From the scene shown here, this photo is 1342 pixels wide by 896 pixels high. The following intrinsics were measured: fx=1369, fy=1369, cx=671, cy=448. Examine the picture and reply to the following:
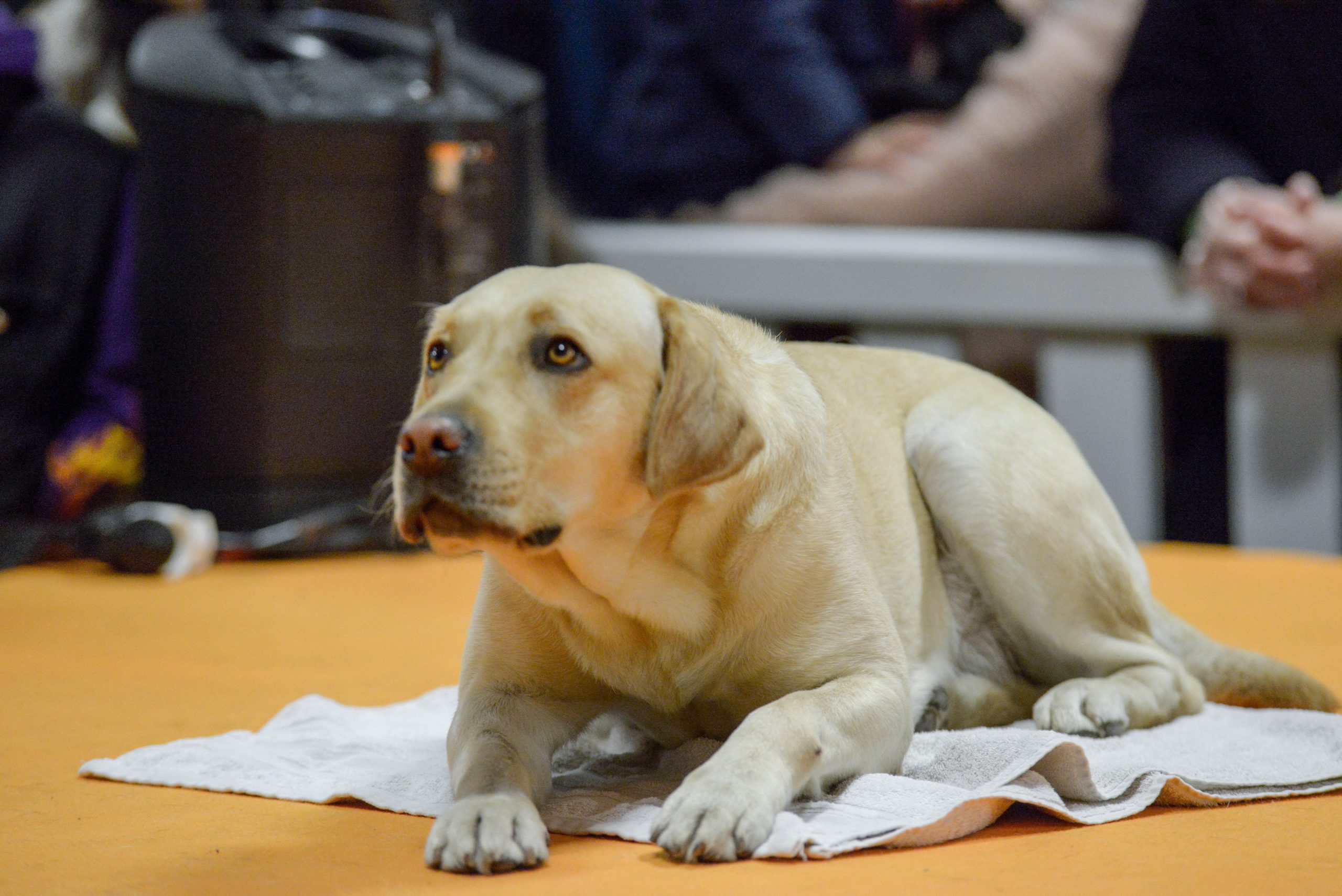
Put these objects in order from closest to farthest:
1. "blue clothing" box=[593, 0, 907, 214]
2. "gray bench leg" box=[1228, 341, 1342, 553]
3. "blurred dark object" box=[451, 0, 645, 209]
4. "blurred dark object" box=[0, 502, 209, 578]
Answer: "blurred dark object" box=[0, 502, 209, 578], "gray bench leg" box=[1228, 341, 1342, 553], "blue clothing" box=[593, 0, 907, 214], "blurred dark object" box=[451, 0, 645, 209]

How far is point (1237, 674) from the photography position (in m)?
2.20

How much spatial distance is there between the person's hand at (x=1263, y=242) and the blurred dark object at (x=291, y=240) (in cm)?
217

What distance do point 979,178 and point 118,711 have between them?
3.57 meters

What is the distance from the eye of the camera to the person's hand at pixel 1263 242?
4062 mm

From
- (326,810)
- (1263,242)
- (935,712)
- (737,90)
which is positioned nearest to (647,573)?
(326,810)

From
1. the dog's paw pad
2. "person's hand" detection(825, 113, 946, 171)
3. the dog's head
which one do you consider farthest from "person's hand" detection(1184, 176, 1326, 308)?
the dog's head

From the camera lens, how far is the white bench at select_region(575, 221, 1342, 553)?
431 centimetres

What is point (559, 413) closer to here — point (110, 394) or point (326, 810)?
point (326, 810)

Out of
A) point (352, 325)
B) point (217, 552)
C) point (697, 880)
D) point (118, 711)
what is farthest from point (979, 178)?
point (697, 880)

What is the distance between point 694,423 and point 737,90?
369 centimetres

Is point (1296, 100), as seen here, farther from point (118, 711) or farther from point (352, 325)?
point (118, 711)

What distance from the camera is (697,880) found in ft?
4.44

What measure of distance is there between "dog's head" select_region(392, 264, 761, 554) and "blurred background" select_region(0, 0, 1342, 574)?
2.09 m

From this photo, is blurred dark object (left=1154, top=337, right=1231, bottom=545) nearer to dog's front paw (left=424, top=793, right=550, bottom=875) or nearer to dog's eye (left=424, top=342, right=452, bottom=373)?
dog's eye (left=424, top=342, right=452, bottom=373)
